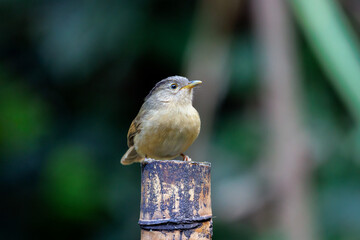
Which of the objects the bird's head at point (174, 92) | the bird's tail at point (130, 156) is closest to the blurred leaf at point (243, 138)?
the bird's tail at point (130, 156)

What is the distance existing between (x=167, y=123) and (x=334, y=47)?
139cm

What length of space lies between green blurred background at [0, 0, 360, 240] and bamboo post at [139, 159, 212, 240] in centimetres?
286

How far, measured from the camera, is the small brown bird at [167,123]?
4180 mm

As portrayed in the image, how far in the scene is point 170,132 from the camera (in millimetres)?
4172

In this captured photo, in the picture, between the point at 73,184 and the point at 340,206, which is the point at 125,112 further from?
the point at 340,206

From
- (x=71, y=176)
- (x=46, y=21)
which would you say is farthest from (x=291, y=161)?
(x=46, y=21)

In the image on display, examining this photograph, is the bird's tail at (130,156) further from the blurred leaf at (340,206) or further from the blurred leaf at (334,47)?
the blurred leaf at (340,206)

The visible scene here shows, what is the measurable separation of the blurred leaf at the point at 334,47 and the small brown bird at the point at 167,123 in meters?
1.02

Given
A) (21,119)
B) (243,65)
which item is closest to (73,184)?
(21,119)

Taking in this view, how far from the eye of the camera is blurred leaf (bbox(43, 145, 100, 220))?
6.62 meters

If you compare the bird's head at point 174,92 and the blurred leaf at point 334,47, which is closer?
the blurred leaf at point 334,47

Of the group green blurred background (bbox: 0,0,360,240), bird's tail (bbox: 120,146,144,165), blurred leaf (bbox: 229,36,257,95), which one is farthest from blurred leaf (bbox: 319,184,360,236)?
bird's tail (bbox: 120,146,144,165)

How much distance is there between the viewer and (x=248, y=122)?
22.1 feet

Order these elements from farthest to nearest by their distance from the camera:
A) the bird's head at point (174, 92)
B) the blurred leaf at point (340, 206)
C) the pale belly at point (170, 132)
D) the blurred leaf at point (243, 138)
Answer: the blurred leaf at point (243, 138) → the blurred leaf at point (340, 206) → the bird's head at point (174, 92) → the pale belly at point (170, 132)
